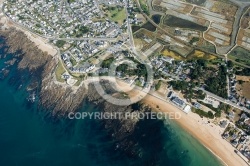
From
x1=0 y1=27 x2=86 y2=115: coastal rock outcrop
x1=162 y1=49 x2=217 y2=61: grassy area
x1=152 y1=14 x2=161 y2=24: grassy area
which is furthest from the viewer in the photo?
x1=152 y1=14 x2=161 y2=24: grassy area

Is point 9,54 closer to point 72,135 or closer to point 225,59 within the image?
point 72,135

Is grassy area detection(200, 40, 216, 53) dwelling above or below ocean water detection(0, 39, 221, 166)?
above

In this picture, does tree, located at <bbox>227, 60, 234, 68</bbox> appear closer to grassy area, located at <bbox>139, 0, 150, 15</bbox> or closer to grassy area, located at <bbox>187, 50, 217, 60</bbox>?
grassy area, located at <bbox>187, 50, 217, 60</bbox>

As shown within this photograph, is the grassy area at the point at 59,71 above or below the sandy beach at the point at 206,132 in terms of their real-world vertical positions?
below

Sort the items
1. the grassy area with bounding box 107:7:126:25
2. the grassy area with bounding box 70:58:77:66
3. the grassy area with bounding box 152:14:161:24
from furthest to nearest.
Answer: the grassy area with bounding box 107:7:126:25 → the grassy area with bounding box 152:14:161:24 → the grassy area with bounding box 70:58:77:66

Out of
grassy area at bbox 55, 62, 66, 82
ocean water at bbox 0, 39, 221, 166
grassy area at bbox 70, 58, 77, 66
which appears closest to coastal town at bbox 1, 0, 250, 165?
grassy area at bbox 55, 62, 66, 82

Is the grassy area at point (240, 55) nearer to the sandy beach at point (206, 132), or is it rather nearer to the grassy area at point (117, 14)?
the sandy beach at point (206, 132)

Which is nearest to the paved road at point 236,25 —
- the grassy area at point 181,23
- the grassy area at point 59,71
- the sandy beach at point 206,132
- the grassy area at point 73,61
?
the grassy area at point 181,23

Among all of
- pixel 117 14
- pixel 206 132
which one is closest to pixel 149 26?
pixel 117 14

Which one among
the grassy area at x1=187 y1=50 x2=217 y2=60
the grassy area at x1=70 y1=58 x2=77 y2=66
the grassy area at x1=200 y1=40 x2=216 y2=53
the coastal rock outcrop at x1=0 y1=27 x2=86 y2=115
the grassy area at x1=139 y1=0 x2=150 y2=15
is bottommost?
the coastal rock outcrop at x1=0 y1=27 x2=86 y2=115

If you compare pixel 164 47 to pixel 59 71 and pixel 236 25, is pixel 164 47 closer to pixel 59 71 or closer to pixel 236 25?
pixel 236 25
